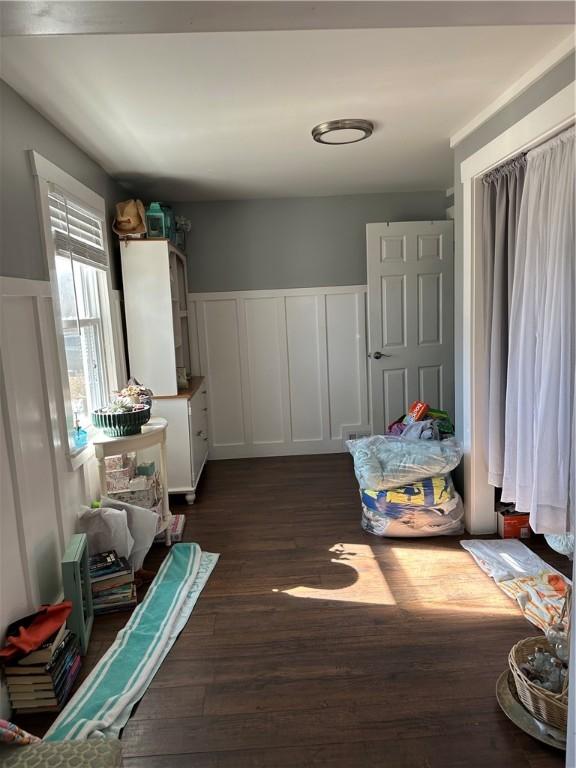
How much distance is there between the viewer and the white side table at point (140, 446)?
288 cm


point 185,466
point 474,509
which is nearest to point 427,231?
point 474,509

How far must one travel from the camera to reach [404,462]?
3.16 m

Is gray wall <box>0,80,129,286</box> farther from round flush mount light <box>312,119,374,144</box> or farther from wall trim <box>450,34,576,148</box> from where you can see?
wall trim <box>450,34,576,148</box>

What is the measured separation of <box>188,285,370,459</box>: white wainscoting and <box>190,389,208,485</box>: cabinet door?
0.83 ft

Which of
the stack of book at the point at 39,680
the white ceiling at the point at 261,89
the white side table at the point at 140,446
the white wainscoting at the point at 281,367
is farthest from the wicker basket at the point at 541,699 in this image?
the white wainscoting at the point at 281,367

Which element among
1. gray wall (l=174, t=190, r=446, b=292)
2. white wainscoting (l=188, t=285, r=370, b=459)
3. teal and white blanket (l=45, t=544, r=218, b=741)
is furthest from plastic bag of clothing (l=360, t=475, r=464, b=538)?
gray wall (l=174, t=190, r=446, b=292)

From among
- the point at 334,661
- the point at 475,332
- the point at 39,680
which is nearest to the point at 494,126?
the point at 475,332

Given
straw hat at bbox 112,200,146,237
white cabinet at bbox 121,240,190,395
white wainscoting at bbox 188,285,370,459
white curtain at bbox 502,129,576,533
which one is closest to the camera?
white curtain at bbox 502,129,576,533

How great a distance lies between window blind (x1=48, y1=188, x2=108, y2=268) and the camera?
2.61 m

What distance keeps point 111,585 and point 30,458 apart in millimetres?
766

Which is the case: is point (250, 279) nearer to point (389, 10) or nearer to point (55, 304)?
point (55, 304)

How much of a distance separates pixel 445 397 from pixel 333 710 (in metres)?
3.29

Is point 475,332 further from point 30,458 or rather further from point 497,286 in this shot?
point 30,458

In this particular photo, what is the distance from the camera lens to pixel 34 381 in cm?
220
